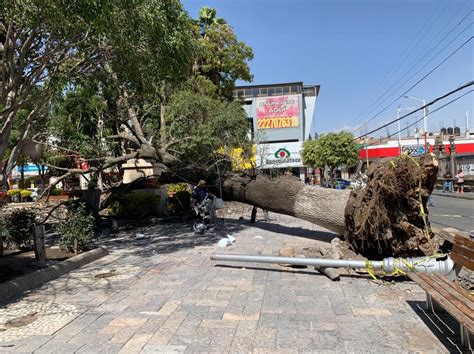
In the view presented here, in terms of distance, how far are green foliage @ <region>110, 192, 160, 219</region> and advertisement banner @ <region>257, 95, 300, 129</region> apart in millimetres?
32422

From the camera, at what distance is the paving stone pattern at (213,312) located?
405 cm

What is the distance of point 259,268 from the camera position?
7.21 m

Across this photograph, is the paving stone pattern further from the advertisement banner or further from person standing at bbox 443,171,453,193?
the advertisement banner

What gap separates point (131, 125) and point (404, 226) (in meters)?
10.3

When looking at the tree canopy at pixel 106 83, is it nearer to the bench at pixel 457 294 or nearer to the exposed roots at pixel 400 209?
the exposed roots at pixel 400 209

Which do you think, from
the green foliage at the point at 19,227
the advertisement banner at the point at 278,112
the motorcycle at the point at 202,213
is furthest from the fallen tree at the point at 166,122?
the advertisement banner at the point at 278,112

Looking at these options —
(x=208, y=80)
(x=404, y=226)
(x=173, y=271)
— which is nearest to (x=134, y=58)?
(x=173, y=271)

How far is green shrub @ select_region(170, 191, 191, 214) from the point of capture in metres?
15.0

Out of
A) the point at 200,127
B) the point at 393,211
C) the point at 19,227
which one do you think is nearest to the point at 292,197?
the point at 393,211

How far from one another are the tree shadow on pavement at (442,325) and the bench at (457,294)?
0.08m

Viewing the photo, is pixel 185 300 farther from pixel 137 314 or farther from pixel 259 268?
pixel 259 268

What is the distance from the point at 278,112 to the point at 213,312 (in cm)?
4274

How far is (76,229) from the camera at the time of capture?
8117 millimetres

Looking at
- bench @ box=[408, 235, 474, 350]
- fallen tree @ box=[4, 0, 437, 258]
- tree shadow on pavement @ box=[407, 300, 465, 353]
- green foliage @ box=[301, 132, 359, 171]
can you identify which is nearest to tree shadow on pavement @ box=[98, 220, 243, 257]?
fallen tree @ box=[4, 0, 437, 258]
